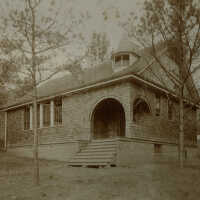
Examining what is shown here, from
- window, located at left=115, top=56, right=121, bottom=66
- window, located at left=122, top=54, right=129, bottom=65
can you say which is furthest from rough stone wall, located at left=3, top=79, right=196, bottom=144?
window, located at left=115, top=56, right=121, bottom=66

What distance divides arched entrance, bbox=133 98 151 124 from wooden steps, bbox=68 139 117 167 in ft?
10.5

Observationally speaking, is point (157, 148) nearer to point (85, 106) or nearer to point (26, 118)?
point (85, 106)

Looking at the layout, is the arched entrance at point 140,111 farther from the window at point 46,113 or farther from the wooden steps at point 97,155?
the window at point 46,113

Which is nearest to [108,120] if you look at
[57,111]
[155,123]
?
[57,111]

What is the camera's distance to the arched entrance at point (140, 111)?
16333 millimetres

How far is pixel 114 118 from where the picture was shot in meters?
18.8

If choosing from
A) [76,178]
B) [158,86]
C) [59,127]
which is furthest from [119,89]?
[76,178]

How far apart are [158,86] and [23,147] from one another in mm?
10447

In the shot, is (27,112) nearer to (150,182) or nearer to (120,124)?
(120,124)

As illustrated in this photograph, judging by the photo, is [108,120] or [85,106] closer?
[85,106]

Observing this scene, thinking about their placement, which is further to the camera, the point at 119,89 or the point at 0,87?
the point at 119,89

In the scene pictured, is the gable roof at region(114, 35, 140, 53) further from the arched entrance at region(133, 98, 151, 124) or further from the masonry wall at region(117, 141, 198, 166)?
the masonry wall at region(117, 141, 198, 166)

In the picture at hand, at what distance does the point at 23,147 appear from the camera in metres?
20.2

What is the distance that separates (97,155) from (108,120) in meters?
5.78
